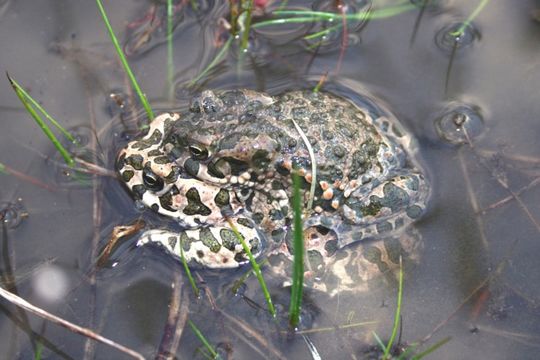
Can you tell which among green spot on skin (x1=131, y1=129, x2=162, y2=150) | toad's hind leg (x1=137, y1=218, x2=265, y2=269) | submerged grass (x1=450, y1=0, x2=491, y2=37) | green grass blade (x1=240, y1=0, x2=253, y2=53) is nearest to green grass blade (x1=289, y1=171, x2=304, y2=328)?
toad's hind leg (x1=137, y1=218, x2=265, y2=269)

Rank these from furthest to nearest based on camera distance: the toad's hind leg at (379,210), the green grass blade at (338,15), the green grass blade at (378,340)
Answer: the green grass blade at (338,15), the toad's hind leg at (379,210), the green grass blade at (378,340)

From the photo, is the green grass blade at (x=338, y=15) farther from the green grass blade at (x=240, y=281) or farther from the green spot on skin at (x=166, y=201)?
the green grass blade at (x=240, y=281)

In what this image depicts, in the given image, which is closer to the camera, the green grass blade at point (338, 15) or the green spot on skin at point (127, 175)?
the green spot on skin at point (127, 175)

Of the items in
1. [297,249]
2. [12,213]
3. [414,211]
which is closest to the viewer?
[297,249]

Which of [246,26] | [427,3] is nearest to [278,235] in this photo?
[246,26]

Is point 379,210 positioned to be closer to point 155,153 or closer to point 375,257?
point 375,257

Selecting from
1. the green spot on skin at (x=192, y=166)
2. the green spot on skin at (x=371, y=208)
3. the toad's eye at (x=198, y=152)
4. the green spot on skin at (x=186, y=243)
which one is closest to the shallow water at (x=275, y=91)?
the green spot on skin at (x=186, y=243)

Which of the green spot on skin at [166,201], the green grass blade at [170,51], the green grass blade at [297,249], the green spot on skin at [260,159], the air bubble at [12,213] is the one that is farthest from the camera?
the green grass blade at [170,51]
